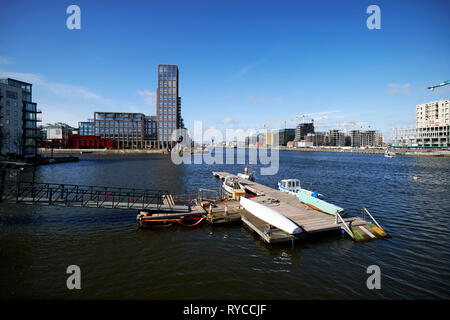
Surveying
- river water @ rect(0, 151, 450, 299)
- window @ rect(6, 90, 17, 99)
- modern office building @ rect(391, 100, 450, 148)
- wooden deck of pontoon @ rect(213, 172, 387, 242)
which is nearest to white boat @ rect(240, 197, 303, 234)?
wooden deck of pontoon @ rect(213, 172, 387, 242)

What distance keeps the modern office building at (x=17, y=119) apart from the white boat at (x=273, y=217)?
8804cm

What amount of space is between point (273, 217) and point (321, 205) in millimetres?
7923

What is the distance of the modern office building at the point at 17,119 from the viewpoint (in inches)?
3041

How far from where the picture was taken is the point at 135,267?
1523 centimetres

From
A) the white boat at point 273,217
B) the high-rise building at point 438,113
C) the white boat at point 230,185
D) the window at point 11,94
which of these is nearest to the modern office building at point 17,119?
the window at point 11,94

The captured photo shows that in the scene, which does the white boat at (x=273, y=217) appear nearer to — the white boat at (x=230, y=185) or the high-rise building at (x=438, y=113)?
the white boat at (x=230, y=185)

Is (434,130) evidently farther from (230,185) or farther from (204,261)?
(204,261)

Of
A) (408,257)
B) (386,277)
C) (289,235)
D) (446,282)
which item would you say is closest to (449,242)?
(408,257)

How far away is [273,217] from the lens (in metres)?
21.0

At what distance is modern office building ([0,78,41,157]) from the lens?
77.2 metres
